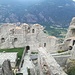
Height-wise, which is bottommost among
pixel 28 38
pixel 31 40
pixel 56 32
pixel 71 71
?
pixel 56 32

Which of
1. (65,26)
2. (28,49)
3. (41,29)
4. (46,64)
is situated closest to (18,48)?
(28,49)

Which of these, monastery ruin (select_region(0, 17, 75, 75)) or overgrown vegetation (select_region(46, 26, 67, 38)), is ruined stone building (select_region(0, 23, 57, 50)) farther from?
overgrown vegetation (select_region(46, 26, 67, 38))

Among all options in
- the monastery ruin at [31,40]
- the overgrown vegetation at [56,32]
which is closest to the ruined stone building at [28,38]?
the monastery ruin at [31,40]

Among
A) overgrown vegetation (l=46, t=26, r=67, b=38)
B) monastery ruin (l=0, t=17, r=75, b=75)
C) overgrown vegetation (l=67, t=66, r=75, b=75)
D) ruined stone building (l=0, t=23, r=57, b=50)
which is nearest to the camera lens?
overgrown vegetation (l=67, t=66, r=75, b=75)

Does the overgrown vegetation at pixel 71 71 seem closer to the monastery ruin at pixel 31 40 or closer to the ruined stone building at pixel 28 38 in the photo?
the monastery ruin at pixel 31 40

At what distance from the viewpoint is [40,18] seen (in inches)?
7589

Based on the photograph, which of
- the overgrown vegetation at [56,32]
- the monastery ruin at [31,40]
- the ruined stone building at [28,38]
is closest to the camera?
the monastery ruin at [31,40]

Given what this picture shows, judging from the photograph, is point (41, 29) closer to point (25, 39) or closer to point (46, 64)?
point (25, 39)

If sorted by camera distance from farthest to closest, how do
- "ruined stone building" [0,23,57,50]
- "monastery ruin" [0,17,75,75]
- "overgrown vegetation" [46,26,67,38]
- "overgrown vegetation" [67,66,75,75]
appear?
"overgrown vegetation" [46,26,67,38] → "ruined stone building" [0,23,57,50] → "monastery ruin" [0,17,75,75] → "overgrown vegetation" [67,66,75,75]

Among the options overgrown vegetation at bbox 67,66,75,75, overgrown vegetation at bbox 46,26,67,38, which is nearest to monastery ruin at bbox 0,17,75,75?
overgrown vegetation at bbox 67,66,75,75

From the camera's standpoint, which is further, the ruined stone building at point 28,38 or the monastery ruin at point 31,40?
the ruined stone building at point 28,38

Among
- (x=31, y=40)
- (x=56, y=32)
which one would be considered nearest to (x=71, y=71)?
(x=31, y=40)

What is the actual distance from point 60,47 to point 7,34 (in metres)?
14.0

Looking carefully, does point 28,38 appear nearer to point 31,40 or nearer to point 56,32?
point 31,40
